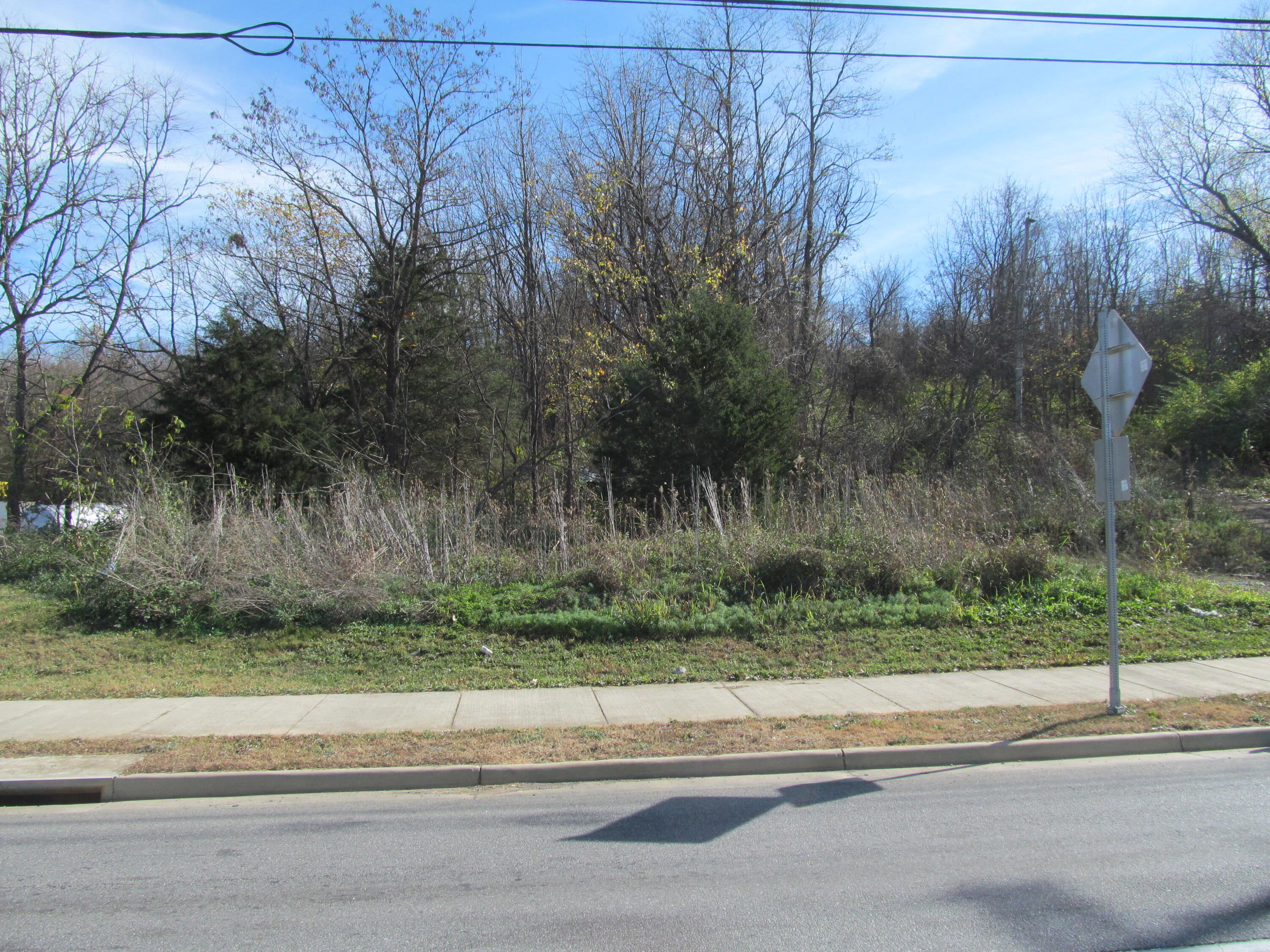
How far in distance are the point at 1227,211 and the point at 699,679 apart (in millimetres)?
27167

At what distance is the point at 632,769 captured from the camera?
6398mm

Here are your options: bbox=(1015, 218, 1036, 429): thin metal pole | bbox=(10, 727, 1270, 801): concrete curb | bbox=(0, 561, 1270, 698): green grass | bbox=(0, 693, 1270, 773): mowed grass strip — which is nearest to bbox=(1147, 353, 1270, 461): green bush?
bbox=(1015, 218, 1036, 429): thin metal pole

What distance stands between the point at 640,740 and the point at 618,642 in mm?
3345

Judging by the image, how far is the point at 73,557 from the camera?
12922 mm

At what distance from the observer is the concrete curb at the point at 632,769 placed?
6.09 metres

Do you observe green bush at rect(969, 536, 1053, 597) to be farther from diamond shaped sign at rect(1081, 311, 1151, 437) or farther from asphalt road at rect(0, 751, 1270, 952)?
asphalt road at rect(0, 751, 1270, 952)

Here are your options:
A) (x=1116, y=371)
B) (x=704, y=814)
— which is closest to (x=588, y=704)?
(x=704, y=814)

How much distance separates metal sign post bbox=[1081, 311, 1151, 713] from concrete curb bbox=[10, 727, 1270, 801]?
778 mm

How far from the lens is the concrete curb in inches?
240

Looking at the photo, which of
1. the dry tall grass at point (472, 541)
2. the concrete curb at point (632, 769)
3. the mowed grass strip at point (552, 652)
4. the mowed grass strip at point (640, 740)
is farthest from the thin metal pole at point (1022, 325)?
the concrete curb at point (632, 769)

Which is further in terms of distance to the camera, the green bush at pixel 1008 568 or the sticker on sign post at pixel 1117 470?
the green bush at pixel 1008 568

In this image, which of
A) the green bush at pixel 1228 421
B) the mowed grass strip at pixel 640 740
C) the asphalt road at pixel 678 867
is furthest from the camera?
the green bush at pixel 1228 421

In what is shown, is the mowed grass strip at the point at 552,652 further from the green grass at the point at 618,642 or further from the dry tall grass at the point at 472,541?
the dry tall grass at the point at 472,541

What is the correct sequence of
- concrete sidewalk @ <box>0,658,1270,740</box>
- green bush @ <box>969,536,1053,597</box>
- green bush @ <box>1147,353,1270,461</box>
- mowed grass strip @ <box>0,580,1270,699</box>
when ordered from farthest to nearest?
green bush @ <box>1147,353,1270,461</box>
green bush @ <box>969,536,1053,597</box>
mowed grass strip @ <box>0,580,1270,699</box>
concrete sidewalk @ <box>0,658,1270,740</box>
